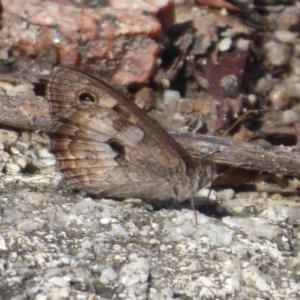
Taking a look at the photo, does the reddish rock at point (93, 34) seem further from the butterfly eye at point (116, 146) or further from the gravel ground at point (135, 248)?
the gravel ground at point (135, 248)

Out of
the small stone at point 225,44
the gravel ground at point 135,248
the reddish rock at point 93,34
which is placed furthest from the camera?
the small stone at point 225,44

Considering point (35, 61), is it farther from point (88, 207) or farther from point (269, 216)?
point (269, 216)

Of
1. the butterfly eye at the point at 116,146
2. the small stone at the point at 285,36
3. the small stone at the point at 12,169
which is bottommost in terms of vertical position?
the small stone at the point at 12,169

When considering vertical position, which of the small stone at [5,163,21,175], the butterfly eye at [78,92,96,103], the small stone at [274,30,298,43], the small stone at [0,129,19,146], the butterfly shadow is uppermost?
the small stone at [274,30,298,43]

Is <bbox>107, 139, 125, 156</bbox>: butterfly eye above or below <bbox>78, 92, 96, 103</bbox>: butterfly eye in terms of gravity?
below

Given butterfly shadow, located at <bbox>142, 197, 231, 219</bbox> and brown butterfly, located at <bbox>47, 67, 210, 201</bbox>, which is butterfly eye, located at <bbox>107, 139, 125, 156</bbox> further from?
butterfly shadow, located at <bbox>142, 197, 231, 219</bbox>

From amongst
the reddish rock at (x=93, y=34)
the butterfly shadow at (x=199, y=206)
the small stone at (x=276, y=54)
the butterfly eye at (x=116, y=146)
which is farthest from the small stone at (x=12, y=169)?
the small stone at (x=276, y=54)

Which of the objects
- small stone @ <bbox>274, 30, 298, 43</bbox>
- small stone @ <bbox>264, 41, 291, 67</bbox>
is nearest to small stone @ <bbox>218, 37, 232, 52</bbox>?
small stone @ <bbox>264, 41, 291, 67</bbox>

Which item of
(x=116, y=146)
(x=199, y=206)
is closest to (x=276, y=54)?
(x=199, y=206)
